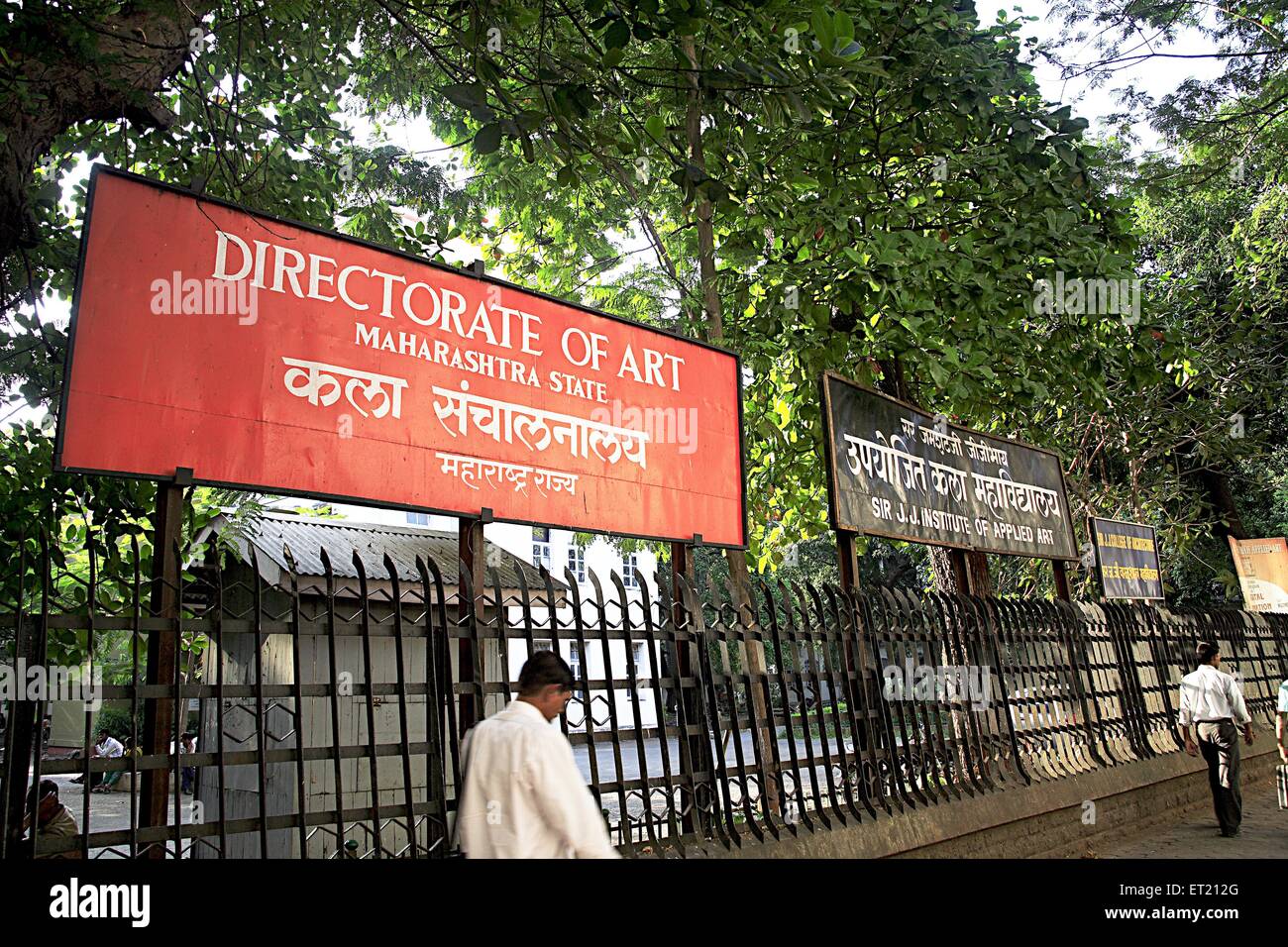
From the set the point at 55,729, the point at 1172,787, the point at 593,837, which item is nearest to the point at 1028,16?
the point at 1172,787

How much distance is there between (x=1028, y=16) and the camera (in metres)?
10.6

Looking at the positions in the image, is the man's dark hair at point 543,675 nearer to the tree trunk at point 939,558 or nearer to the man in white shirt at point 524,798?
the man in white shirt at point 524,798

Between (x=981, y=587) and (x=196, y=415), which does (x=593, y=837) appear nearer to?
(x=196, y=415)

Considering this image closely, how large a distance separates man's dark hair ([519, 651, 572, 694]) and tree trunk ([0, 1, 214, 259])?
4.00m

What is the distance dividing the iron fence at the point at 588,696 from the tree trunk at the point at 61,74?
7.67 ft

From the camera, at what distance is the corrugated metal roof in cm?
853

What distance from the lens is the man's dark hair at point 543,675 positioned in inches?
141

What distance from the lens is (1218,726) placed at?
898 centimetres

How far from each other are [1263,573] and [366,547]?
1635 centimetres
